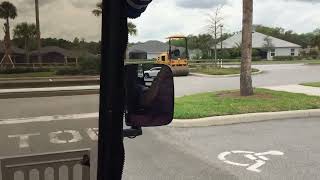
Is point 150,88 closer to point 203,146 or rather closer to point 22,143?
point 22,143

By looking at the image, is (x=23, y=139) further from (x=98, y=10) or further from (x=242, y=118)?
(x=242, y=118)

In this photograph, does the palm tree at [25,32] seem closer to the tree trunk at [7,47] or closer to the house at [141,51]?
the tree trunk at [7,47]

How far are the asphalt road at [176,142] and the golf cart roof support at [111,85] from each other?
46 mm

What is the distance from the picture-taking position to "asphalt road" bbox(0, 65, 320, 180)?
1567mm

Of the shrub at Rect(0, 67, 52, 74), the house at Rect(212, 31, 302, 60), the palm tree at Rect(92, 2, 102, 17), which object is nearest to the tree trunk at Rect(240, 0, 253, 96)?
the palm tree at Rect(92, 2, 102, 17)

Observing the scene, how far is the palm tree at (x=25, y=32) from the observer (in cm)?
148

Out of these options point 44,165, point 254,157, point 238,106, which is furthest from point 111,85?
point 238,106

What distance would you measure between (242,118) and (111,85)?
8841 millimetres

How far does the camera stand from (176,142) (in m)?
8.10

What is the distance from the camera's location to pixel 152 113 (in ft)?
5.61

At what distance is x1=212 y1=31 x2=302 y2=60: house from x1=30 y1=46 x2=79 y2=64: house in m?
70.9

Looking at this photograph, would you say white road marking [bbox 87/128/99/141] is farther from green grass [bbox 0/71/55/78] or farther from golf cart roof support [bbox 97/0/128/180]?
green grass [bbox 0/71/55/78]

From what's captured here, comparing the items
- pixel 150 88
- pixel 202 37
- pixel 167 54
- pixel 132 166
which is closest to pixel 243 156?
pixel 132 166

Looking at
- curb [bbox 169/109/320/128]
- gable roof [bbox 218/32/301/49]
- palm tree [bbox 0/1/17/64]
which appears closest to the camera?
palm tree [bbox 0/1/17/64]
